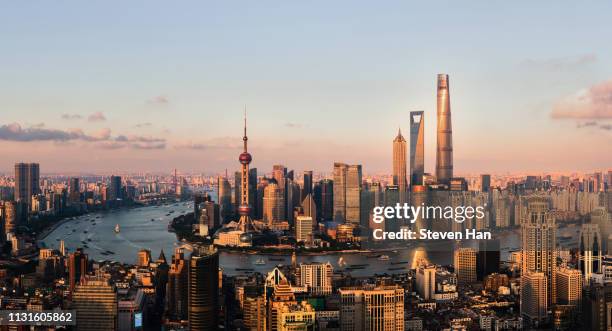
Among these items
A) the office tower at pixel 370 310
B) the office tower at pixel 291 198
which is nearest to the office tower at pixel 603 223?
the office tower at pixel 370 310

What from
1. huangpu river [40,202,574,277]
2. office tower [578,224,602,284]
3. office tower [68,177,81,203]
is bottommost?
huangpu river [40,202,574,277]

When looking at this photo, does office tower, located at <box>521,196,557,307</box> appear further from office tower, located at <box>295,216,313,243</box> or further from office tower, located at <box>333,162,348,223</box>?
office tower, located at <box>333,162,348,223</box>

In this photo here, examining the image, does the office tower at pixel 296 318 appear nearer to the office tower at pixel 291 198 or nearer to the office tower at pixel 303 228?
the office tower at pixel 303 228

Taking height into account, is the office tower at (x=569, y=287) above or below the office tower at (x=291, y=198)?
below

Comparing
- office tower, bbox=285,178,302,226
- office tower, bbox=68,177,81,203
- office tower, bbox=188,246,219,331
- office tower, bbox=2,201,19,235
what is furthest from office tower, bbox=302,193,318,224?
office tower, bbox=188,246,219,331

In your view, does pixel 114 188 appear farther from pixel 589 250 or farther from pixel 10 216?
pixel 589 250

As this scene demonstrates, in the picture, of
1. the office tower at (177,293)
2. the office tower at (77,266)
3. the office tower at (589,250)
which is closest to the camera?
the office tower at (177,293)

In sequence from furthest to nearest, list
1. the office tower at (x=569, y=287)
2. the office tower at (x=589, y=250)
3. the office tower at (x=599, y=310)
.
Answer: the office tower at (x=589, y=250), the office tower at (x=569, y=287), the office tower at (x=599, y=310)
